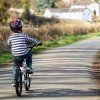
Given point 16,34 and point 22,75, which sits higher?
point 16,34

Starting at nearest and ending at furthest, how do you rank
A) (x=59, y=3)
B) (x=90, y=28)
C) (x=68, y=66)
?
1. (x=68, y=66)
2. (x=90, y=28)
3. (x=59, y=3)

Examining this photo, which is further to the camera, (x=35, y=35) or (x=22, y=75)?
(x=35, y=35)

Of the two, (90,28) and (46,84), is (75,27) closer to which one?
(90,28)

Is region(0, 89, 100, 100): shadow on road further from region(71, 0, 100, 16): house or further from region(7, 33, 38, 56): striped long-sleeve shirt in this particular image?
region(71, 0, 100, 16): house

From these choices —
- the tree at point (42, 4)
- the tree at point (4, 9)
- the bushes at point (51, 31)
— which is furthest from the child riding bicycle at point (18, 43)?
the tree at point (42, 4)

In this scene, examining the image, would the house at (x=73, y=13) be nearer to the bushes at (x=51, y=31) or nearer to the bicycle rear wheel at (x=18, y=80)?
the bushes at (x=51, y=31)

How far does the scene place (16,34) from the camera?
513 inches

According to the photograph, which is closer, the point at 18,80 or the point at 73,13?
the point at 18,80

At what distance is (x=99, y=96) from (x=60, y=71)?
6.30 meters

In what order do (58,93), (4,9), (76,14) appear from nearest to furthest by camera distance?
(58,93)
(4,9)
(76,14)

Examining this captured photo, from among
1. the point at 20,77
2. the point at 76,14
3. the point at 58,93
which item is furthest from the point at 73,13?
the point at 20,77

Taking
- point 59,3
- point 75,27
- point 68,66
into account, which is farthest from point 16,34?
point 59,3

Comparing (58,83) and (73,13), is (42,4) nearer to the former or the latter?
(73,13)

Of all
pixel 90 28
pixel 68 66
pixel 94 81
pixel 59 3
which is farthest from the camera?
pixel 59 3
